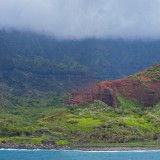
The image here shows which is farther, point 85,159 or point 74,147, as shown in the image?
point 74,147

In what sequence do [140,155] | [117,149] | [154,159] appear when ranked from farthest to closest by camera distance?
[117,149] < [140,155] < [154,159]

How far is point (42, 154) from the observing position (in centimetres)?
18100

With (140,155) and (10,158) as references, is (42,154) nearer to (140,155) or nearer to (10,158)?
(10,158)

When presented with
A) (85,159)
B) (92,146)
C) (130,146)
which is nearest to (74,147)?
(92,146)

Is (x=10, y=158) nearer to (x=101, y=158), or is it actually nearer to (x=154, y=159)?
(x=101, y=158)

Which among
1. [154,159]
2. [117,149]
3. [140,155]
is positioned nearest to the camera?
[154,159]

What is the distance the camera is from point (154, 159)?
164000 mm

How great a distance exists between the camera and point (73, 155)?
178000 millimetres

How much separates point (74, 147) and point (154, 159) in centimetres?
4275

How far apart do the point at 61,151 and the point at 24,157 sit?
2313 cm

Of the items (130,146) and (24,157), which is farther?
(130,146)

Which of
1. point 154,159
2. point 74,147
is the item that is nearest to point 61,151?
point 74,147

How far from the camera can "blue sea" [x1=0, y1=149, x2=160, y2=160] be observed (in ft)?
555

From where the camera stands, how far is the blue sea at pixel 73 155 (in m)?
169
